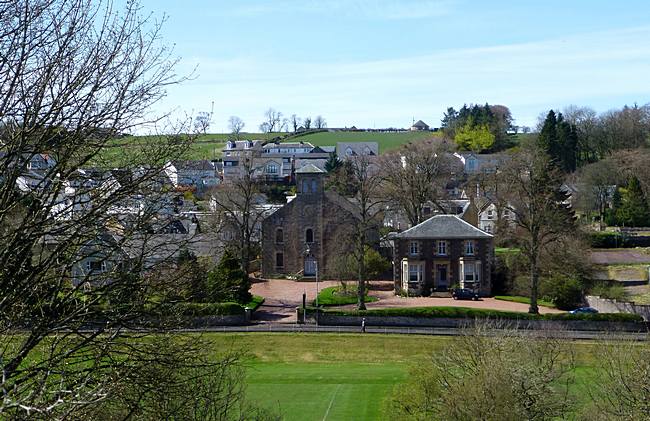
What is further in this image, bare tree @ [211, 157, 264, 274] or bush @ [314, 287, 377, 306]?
bare tree @ [211, 157, 264, 274]

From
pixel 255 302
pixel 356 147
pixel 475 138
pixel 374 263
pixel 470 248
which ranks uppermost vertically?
pixel 356 147

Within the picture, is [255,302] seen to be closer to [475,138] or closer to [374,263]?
[374,263]

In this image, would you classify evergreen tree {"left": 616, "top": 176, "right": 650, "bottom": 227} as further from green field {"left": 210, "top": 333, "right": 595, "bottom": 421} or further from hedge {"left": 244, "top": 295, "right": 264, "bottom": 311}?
green field {"left": 210, "top": 333, "right": 595, "bottom": 421}

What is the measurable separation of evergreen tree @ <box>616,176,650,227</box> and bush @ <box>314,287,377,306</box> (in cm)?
3406

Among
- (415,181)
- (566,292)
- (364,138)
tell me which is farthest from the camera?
(364,138)

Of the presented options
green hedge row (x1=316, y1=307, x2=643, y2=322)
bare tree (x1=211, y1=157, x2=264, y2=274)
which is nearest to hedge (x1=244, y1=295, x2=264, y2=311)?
bare tree (x1=211, y1=157, x2=264, y2=274)

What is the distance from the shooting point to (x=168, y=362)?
9.46 m

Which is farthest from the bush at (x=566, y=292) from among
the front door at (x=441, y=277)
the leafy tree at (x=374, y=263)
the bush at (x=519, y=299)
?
the leafy tree at (x=374, y=263)

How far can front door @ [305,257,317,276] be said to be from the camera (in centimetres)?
5895

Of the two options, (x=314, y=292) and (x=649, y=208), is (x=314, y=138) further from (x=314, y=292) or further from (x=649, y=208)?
(x=314, y=292)

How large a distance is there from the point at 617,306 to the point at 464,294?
377 inches

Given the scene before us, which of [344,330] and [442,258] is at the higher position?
[442,258]

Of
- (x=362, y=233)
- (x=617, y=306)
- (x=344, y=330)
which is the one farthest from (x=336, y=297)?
(x=617, y=306)

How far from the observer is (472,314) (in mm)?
41312
